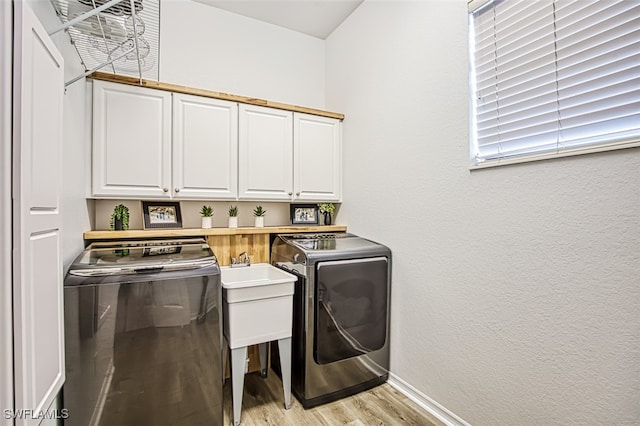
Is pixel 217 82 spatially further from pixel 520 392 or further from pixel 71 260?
pixel 520 392

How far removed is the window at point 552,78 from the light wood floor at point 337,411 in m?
1.54

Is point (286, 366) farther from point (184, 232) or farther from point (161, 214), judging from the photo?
point (161, 214)

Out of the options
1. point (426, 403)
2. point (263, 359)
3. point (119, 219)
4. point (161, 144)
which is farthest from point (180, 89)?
point (426, 403)

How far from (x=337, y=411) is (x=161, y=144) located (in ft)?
6.74

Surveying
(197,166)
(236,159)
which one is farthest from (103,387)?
(236,159)

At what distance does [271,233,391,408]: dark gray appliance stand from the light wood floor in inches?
2.5

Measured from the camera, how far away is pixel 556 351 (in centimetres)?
137

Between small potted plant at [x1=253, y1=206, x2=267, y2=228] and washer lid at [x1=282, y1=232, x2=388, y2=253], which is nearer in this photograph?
washer lid at [x1=282, y1=232, x2=388, y2=253]

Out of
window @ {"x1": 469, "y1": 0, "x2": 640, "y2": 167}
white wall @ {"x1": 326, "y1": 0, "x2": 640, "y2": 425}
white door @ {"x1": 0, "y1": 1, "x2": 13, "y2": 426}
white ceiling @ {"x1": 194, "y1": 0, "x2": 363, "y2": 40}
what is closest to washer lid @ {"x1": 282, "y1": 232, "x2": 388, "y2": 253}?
white wall @ {"x1": 326, "y1": 0, "x2": 640, "y2": 425}

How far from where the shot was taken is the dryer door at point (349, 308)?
202 centimetres

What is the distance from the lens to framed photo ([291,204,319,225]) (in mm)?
2797

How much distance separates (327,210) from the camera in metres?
2.84

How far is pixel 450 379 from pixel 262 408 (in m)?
1.16

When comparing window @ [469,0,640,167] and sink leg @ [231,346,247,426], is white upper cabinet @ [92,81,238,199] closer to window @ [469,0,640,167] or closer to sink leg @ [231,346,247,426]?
sink leg @ [231,346,247,426]
